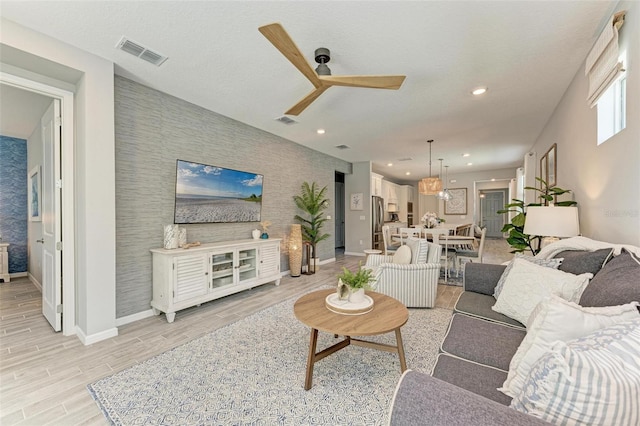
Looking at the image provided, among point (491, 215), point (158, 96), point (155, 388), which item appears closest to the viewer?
point (155, 388)

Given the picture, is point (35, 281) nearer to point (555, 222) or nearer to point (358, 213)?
point (358, 213)

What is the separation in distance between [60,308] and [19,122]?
3.27 meters

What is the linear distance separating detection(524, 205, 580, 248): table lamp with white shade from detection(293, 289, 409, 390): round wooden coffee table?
5.19ft

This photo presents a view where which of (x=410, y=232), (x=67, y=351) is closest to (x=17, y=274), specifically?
(x=67, y=351)

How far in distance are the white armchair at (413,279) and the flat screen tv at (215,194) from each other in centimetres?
231

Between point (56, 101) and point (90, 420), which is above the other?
point (56, 101)

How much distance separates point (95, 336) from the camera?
2.44 meters

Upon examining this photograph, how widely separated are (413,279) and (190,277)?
2.69 meters

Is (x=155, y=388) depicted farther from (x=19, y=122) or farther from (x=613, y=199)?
(x=19, y=122)

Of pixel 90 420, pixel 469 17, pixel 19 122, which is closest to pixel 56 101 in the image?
pixel 19 122

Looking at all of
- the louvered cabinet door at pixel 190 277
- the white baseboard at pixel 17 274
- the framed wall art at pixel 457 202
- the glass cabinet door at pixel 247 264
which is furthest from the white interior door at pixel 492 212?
the white baseboard at pixel 17 274

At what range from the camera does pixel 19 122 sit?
154 inches

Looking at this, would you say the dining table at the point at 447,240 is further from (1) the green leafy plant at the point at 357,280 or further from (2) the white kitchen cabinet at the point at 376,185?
(1) the green leafy plant at the point at 357,280

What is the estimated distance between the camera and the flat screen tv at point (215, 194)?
338 centimetres
